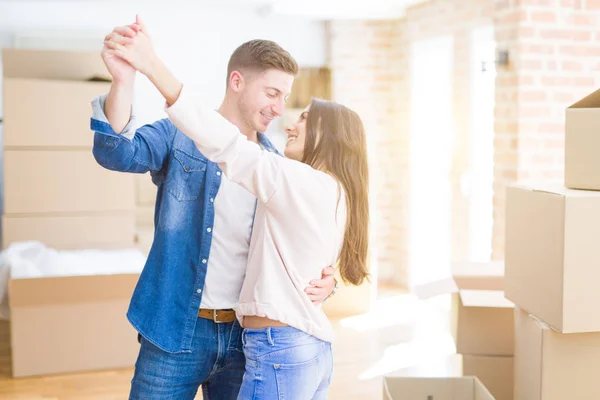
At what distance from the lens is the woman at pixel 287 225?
1.40 meters

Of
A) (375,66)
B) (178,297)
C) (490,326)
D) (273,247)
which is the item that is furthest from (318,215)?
(375,66)

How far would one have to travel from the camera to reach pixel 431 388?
2.31m

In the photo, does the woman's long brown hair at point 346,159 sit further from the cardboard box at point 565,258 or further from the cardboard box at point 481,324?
the cardboard box at point 481,324

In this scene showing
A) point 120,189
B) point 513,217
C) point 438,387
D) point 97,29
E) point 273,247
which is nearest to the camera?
point 273,247

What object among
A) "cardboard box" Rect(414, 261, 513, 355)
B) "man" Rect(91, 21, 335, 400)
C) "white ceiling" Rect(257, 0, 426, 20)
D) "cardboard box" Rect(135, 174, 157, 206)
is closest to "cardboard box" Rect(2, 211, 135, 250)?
"cardboard box" Rect(135, 174, 157, 206)

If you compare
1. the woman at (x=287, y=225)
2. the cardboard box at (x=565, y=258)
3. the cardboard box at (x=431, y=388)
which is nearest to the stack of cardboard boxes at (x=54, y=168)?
the cardboard box at (x=431, y=388)

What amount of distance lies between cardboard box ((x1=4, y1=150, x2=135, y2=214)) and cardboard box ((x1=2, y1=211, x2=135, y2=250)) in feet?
0.17

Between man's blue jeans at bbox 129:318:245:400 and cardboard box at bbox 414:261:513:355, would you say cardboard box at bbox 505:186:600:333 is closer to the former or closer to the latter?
cardboard box at bbox 414:261:513:355

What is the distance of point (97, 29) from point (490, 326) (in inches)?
181

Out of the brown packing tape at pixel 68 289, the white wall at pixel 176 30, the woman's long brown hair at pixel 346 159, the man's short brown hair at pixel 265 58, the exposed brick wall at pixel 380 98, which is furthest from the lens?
the exposed brick wall at pixel 380 98

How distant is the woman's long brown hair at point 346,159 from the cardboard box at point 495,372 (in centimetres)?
93

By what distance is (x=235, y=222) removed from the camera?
1.82 metres

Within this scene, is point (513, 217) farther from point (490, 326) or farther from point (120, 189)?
point (120, 189)

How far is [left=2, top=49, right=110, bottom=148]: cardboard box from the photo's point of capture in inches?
166
